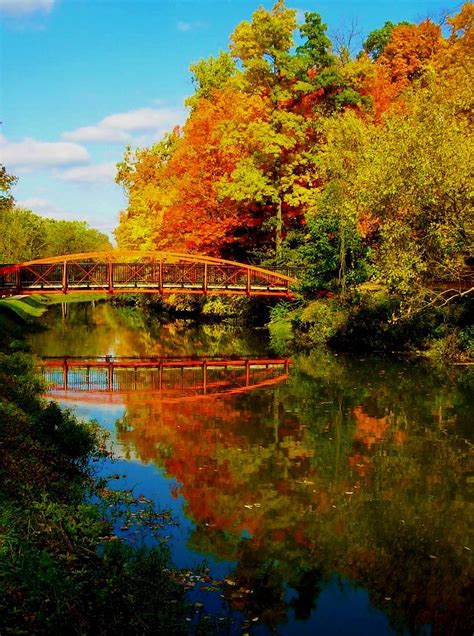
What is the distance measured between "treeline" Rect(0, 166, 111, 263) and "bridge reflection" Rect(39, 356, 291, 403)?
1294cm

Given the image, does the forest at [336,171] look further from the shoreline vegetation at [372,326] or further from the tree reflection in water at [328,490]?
the tree reflection in water at [328,490]

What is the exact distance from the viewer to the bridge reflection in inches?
788

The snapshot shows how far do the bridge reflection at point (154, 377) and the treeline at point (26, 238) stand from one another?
1294 cm

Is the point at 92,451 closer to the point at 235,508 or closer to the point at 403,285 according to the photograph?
the point at 235,508

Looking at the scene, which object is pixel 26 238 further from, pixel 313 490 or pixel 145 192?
pixel 313 490

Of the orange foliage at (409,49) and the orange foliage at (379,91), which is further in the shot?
the orange foliage at (409,49)

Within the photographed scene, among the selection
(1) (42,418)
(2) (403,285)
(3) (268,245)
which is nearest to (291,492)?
(1) (42,418)

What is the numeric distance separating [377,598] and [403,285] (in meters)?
14.8

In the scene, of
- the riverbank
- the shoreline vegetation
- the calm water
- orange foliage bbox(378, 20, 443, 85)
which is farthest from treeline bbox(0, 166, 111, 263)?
orange foliage bbox(378, 20, 443, 85)

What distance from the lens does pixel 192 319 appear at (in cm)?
4697

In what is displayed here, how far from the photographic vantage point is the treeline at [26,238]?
3769 cm

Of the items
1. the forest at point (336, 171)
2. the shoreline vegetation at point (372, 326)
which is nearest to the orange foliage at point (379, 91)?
the forest at point (336, 171)

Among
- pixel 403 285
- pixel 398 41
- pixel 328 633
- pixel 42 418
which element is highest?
pixel 398 41

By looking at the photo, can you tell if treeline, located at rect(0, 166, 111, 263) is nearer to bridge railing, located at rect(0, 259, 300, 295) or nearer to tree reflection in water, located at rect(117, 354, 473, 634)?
bridge railing, located at rect(0, 259, 300, 295)
